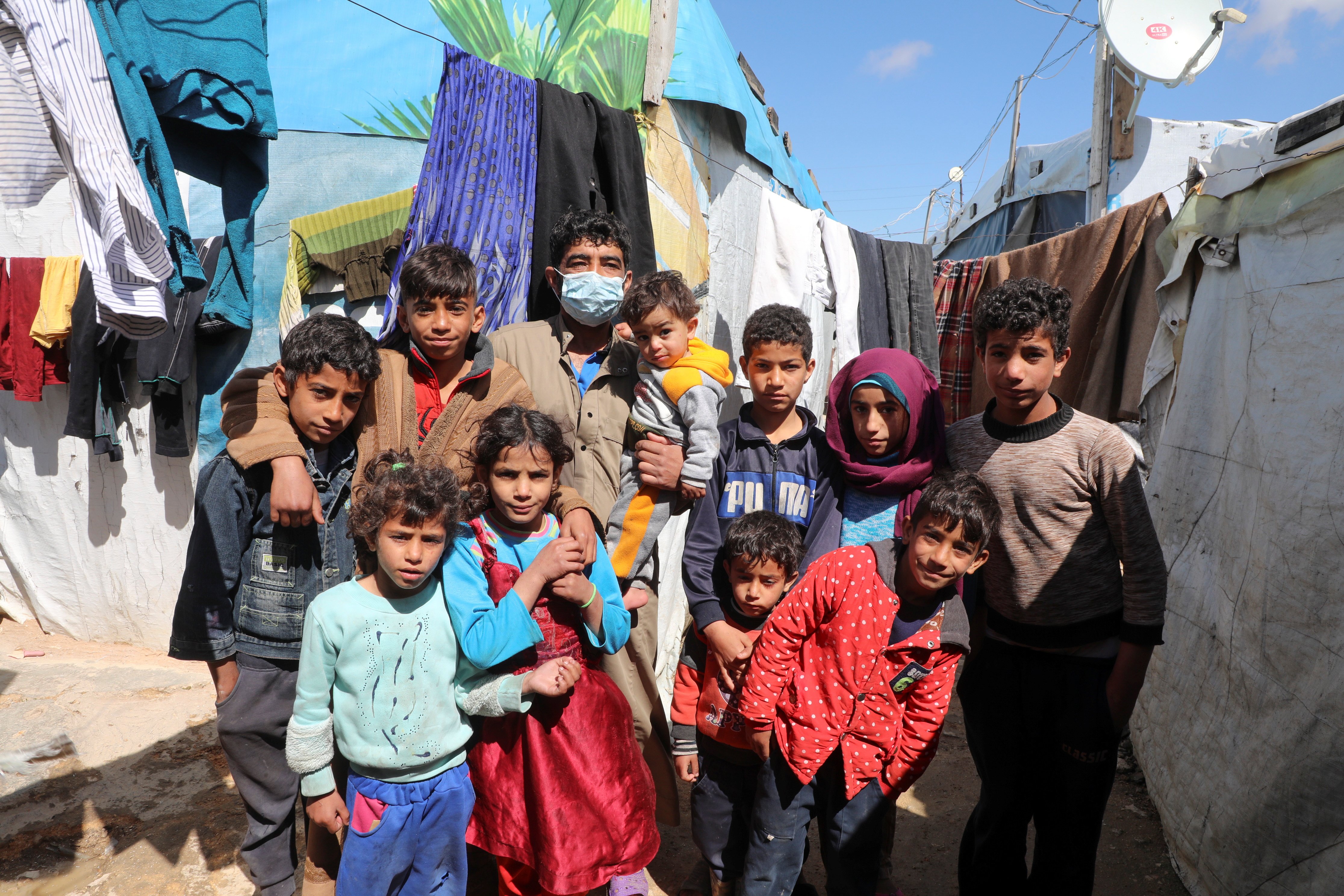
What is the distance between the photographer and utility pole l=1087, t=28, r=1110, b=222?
5.64 meters

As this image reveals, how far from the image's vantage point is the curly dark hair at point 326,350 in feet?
5.91

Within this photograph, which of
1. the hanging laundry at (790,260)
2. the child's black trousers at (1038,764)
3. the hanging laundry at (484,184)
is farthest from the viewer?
the hanging laundry at (790,260)

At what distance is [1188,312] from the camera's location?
3.34 meters

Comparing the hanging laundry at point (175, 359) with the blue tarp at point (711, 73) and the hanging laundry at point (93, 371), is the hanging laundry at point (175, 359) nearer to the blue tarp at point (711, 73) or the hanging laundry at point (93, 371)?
the hanging laundry at point (93, 371)

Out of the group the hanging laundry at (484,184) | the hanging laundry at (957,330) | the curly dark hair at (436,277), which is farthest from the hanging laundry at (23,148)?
the hanging laundry at (957,330)

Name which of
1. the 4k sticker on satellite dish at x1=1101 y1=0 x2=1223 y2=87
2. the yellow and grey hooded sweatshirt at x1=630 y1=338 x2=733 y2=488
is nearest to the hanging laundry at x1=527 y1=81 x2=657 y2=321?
the yellow and grey hooded sweatshirt at x1=630 y1=338 x2=733 y2=488

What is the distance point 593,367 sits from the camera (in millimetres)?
2432

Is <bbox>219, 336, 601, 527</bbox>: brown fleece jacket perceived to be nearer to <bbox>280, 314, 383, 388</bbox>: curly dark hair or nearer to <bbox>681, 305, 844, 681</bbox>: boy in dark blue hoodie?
<bbox>280, 314, 383, 388</bbox>: curly dark hair

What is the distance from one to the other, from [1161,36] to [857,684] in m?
5.04

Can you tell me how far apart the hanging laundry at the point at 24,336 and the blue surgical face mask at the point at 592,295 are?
3.70 metres

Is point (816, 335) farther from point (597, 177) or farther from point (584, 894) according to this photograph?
point (584, 894)

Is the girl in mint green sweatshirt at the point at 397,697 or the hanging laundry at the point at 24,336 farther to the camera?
the hanging laundry at the point at 24,336

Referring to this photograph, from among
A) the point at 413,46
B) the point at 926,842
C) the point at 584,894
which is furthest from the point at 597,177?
the point at 926,842

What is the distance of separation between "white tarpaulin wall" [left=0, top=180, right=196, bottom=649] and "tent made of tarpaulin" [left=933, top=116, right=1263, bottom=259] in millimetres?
6781
